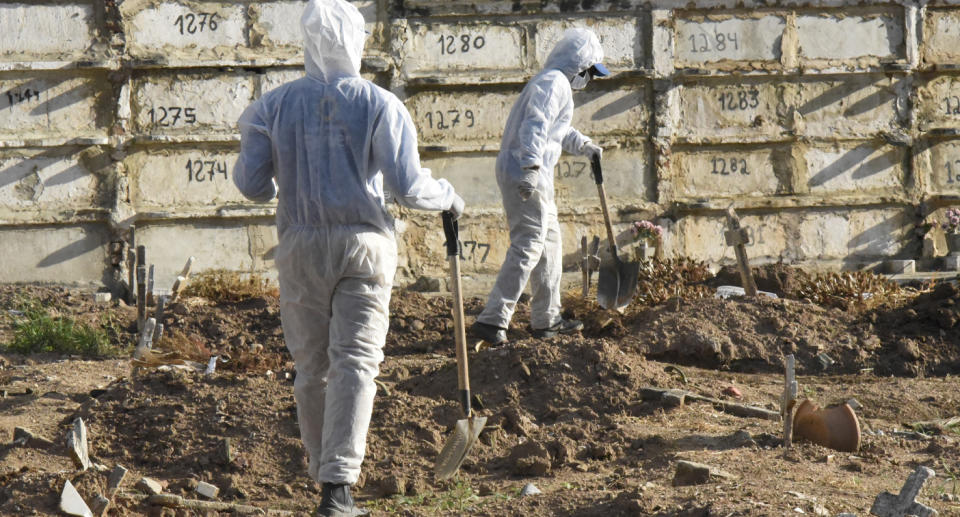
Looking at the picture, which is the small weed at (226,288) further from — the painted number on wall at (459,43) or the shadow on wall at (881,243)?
the shadow on wall at (881,243)

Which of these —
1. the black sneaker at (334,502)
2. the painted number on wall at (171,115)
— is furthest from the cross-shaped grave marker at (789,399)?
the painted number on wall at (171,115)

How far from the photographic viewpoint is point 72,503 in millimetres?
4117

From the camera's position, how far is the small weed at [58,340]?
25.8 feet

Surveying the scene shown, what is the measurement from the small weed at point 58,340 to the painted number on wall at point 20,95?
244 centimetres

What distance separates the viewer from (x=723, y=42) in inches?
403

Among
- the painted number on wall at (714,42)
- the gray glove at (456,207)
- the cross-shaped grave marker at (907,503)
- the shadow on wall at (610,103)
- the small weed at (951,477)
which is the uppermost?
the painted number on wall at (714,42)

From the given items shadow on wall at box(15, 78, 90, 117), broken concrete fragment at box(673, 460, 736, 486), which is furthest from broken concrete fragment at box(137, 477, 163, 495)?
shadow on wall at box(15, 78, 90, 117)

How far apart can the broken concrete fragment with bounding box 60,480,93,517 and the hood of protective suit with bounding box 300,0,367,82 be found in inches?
70.8

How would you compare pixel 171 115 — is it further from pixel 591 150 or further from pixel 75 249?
pixel 591 150

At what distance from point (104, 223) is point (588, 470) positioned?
614cm

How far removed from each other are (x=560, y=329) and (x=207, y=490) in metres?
3.64

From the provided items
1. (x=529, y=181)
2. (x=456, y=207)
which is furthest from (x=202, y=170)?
(x=456, y=207)

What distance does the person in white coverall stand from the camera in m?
4.01

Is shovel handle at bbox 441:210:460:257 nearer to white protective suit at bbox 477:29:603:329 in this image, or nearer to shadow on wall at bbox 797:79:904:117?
white protective suit at bbox 477:29:603:329
